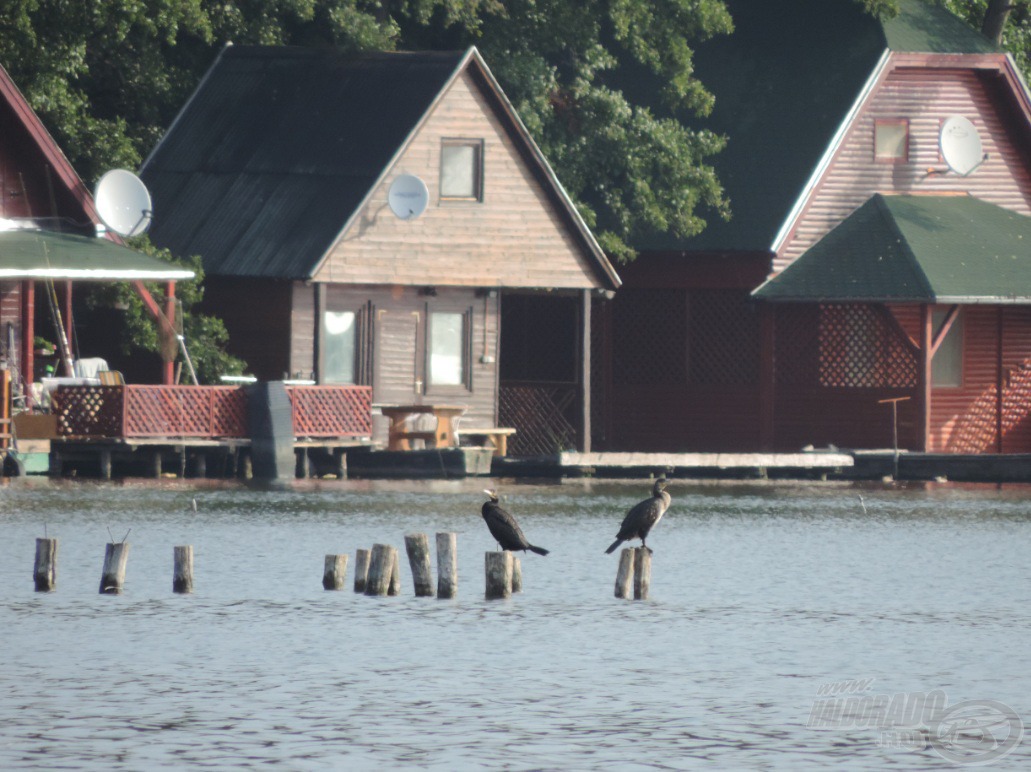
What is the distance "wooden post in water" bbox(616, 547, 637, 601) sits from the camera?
26.0 m

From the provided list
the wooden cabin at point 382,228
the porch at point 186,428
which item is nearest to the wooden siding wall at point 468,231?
the wooden cabin at point 382,228

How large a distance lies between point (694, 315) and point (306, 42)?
9072 millimetres

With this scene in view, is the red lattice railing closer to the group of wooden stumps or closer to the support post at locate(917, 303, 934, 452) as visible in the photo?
the support post at locate(917, 303, 934, 452)

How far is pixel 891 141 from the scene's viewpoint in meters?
49.0

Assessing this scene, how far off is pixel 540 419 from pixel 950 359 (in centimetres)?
780

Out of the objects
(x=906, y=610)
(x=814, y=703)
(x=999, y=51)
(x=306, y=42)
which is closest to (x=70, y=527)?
(x=906, y=610)

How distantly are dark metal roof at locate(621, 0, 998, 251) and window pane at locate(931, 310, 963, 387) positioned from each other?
3900mm

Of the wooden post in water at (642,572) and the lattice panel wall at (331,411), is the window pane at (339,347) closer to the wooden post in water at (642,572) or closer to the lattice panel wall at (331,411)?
the lattice panel wall at (331,411)

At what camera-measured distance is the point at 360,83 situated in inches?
1831

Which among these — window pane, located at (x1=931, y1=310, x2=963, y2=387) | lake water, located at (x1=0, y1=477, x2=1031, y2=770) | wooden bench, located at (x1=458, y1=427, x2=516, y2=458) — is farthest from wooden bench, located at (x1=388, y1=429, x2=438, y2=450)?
window pane, located at (x1=931, y1=310, x2=963, y2=387)

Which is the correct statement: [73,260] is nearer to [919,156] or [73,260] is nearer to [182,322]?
[182,322]

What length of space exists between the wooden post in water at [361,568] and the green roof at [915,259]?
2075cm

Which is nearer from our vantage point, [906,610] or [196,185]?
[906,610]

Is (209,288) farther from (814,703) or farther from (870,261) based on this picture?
(814,703)
